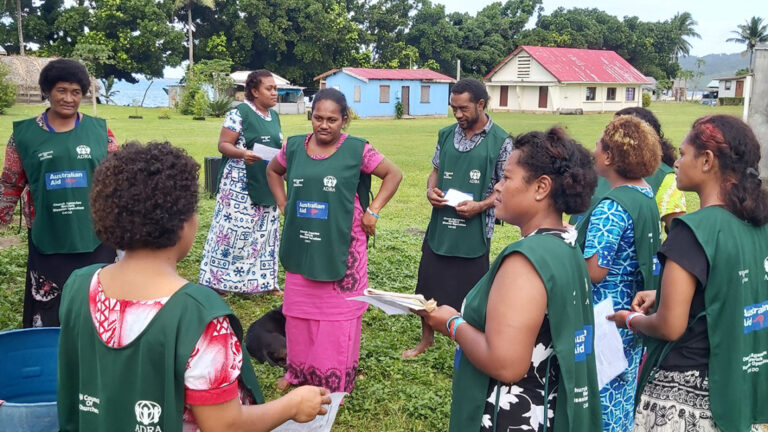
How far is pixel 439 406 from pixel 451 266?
1.09 metres

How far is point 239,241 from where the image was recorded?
6566 millimetres

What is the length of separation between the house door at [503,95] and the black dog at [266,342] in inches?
1872

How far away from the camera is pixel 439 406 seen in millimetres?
4391

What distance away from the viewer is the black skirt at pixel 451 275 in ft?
16.5

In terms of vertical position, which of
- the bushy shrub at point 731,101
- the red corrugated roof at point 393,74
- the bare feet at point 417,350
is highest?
the red corrugated roof at point 393,74

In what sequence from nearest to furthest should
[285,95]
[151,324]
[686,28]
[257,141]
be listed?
[151,324]
[257,141]
[285,95]
[686,28]

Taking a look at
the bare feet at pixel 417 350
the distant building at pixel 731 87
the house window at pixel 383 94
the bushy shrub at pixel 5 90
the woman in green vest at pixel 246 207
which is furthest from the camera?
the distant building at pixel 731 87

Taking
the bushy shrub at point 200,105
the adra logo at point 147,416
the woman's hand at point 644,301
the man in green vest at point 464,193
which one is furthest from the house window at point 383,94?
the adra logo at point 147,416

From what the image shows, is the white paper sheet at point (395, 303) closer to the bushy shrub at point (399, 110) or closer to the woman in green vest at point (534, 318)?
the woman in green vest at point (534, 318)

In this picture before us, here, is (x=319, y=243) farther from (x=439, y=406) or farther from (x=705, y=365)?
(x=705, y=365)

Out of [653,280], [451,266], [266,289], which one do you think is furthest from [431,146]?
[653,280]

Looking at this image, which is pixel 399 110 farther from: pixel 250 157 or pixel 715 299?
pixel 715 299

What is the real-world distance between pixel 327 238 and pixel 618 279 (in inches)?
73.9

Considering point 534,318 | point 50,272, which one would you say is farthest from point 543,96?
point 534,318
